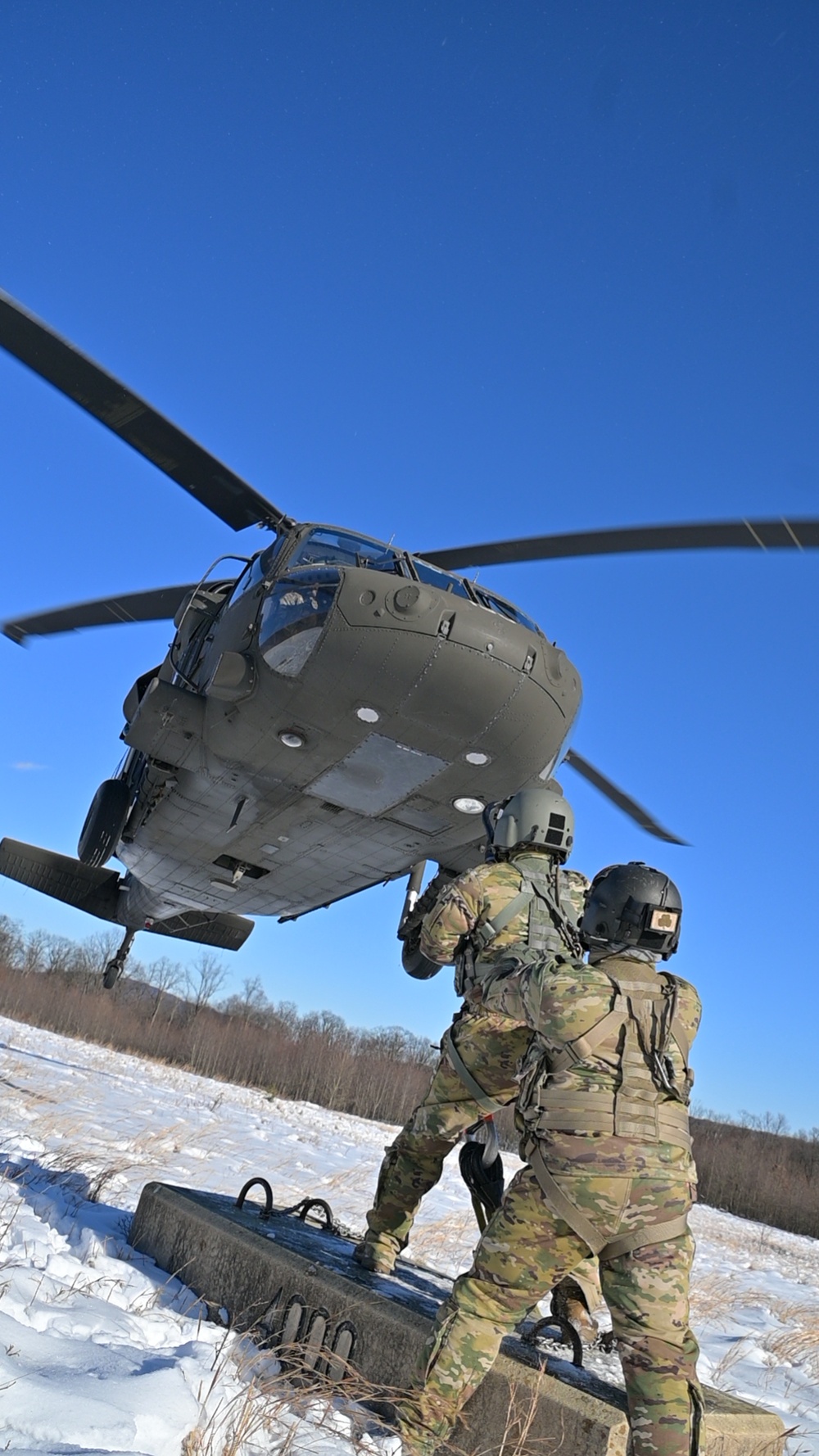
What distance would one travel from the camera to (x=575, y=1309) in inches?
136

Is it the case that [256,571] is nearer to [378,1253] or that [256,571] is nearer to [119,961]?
[378,1253]

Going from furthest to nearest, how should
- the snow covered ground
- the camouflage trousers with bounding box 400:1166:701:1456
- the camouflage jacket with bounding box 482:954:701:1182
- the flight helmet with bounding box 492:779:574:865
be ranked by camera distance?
the flight helmet with bounding box 492:779:574:865, the camouflage jacket with bounding box 482:954:701:1182, the camouflage trousers with bounding box 400:1166:701:1456, the snow covered ground

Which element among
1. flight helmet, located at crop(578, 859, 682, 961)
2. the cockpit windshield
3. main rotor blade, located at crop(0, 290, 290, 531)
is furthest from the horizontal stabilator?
flight helmet, located at crop(578, 859, 682, 961)

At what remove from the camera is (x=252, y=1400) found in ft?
7.99

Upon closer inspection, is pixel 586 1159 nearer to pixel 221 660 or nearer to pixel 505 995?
pixel 505 995

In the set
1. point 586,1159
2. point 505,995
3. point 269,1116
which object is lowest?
point 269,1116

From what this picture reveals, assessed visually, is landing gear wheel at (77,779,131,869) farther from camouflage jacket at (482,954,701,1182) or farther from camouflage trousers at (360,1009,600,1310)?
camouflage jacket at (482,954,701,1182)

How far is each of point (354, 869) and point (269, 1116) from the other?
687 centimetres

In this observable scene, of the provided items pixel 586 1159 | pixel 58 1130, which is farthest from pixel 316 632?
pixel 58 1130

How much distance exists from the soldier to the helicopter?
3028 mm

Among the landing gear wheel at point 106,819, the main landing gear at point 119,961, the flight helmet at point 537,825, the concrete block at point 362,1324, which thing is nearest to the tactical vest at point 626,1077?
the concrete block at point 362,1324

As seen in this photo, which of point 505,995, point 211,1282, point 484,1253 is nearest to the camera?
point 484,1253

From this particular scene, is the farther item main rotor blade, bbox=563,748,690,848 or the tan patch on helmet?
main rotor blade, bbox=563,748,690,848

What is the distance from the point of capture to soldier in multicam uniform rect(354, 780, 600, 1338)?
355cm
